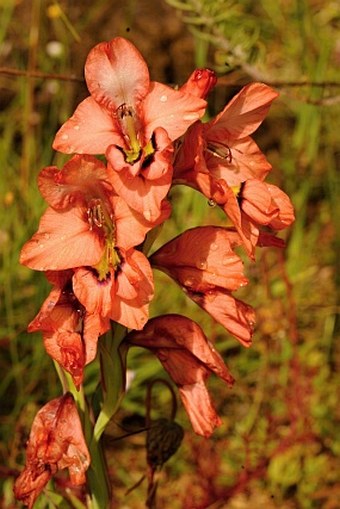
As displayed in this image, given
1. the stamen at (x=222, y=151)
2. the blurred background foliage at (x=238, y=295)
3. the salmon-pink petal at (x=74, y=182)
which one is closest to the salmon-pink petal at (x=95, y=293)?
the salmon-pink petal at (x=74, y=182)

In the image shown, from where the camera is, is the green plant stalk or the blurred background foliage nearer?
the green plant stalk

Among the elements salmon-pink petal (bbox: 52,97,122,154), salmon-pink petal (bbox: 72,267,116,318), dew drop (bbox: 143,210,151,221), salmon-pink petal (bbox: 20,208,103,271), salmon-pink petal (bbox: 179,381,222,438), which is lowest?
salmon-pink petal (bbox: 179,381,222,438)

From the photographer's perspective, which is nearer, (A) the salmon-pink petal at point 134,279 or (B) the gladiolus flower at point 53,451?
(A) the salmon-pink petal at point 134,279

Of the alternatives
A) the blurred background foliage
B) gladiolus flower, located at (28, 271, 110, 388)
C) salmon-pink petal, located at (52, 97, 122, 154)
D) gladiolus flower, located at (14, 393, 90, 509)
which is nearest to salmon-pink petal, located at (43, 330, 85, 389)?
gladiolus flower, located at (28, 271, 110, 388)

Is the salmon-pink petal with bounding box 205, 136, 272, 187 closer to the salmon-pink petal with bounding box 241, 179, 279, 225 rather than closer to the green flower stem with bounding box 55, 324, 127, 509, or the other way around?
the salmon-pink petal with bounding box 241, 179, 279, 225

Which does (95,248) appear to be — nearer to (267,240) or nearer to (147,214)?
(147,214)

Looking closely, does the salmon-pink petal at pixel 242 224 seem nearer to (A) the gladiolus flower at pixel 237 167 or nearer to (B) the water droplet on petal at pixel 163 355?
(A) the gladiolus flower at pixel 237 167
